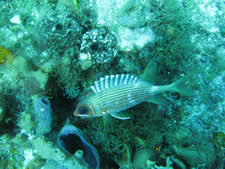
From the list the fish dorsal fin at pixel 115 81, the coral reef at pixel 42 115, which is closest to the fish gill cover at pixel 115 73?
the coral reef at pixel 42 115

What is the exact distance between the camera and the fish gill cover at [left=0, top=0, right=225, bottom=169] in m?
3.22

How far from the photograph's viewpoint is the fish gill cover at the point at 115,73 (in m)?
3.22

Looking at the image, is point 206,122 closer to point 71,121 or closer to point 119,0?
point 71,121

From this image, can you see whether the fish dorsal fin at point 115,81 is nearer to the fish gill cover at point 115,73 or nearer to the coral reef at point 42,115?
the fish gill cover at point 115,73

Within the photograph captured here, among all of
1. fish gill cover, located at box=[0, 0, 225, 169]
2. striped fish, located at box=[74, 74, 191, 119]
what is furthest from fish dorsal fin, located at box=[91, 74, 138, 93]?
fish gill cover, located at box=[0, 0, 225, 169]

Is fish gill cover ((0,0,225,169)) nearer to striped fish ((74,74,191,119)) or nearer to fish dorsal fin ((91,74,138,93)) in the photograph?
striped fish ((74,74,191,119))

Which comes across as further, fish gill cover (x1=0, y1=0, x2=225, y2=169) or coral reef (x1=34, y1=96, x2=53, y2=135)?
fish gill cover (x1=0, y1=0, x2=225, y2=169)

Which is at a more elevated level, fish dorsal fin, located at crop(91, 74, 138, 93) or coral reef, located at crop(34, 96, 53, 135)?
fish dorsal fin, located at crop(91, 74, 138, 93)

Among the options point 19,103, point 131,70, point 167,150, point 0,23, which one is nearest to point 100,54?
point 131,70

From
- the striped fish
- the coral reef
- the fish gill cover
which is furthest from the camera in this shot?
the fish gill cover

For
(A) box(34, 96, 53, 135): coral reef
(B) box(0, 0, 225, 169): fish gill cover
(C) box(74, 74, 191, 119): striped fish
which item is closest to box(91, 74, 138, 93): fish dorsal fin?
(C) box(74, 74, 191, 119): striped fish

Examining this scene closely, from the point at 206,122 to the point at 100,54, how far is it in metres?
2.96

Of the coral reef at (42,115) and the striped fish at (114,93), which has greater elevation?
the striped fish at (114,93)

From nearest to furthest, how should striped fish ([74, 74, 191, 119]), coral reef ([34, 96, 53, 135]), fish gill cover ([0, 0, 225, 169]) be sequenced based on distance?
striped fish ([74, 74, 191, 119]) → coral reef ([34, 96, 53, 135]) → fish gill cover ([0, 0, 225, 169])
